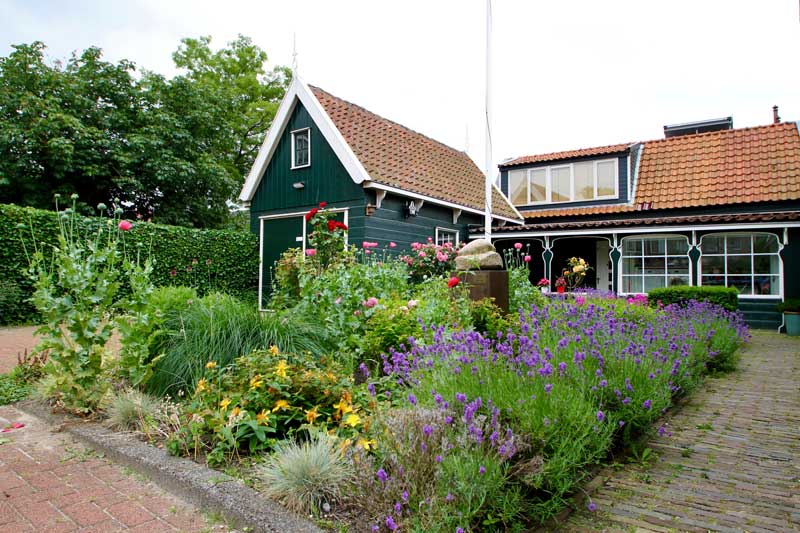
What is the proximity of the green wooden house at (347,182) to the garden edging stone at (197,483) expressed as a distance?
25.5 feet

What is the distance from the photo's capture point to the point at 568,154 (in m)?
16.0

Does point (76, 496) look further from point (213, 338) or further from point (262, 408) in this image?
point (213, 338)

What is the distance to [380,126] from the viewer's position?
1352cm

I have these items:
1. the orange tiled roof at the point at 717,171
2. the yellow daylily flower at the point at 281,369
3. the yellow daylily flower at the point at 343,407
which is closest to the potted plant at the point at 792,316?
the orange tiled roof at the point at 717,171

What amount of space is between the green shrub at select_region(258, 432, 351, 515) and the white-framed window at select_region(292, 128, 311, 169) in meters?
10.5

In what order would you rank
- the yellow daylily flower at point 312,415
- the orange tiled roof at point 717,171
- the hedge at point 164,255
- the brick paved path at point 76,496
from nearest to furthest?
the brick paved path at point 76,496, the yellow daylily flower at point 312,415, the hedge at point 164,255, the orange tiled roof at point 717,171

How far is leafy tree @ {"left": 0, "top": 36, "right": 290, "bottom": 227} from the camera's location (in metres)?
14.7

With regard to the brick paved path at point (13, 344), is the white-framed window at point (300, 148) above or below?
above

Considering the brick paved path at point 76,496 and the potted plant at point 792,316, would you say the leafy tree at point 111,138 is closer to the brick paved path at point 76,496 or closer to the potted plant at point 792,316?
the brick paved path at point 76,496

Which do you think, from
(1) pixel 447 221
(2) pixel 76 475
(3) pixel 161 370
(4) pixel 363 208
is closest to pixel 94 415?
(3) pixel 161 370

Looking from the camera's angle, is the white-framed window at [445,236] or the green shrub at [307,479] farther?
the white-framed window at [445,236]

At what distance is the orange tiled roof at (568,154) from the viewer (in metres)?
15.2

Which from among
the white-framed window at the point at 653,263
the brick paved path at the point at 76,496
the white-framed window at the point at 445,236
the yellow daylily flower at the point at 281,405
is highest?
the white-framed window at the point at 445,236

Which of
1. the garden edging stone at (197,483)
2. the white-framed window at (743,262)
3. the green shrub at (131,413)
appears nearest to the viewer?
the garden edging stone at (197,483)
